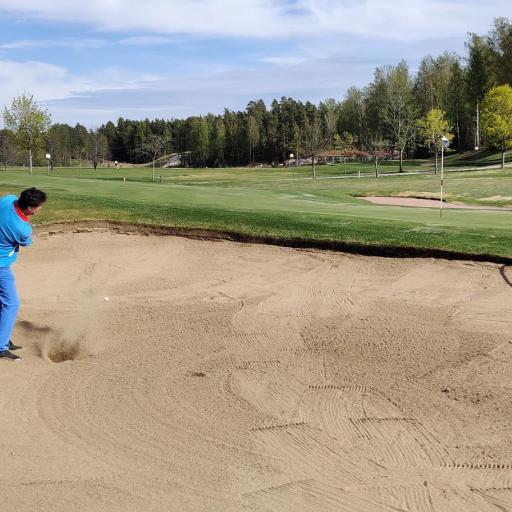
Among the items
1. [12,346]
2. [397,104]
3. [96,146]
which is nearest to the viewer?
[12,346]

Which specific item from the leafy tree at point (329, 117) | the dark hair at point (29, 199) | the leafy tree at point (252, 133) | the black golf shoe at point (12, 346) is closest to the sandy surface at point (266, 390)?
the black golf shoe at point (12, 346)

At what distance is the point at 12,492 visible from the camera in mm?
5324

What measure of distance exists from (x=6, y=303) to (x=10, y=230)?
1039mm

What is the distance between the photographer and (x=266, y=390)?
23.9 ft

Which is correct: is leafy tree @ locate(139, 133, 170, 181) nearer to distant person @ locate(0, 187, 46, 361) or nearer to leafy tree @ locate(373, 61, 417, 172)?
leafy tree @ locate(373, 61, 417, 172)

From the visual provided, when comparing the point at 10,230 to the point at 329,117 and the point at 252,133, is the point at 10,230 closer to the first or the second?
the point at 252,133

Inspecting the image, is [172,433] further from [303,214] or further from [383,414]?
[303,214]

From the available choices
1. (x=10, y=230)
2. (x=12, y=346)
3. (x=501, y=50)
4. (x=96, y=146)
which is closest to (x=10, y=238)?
(x=10, y=230)

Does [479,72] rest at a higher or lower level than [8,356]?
higher

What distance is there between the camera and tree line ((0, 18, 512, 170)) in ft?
247

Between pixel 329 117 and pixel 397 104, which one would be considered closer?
pixel 397 104

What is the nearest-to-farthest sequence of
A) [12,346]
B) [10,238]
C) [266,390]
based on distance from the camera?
[266,390] < [10,238] < [12,346]

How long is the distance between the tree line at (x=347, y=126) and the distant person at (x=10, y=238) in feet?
217

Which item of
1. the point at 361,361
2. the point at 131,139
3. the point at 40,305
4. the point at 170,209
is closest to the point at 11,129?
the point at 170,209
